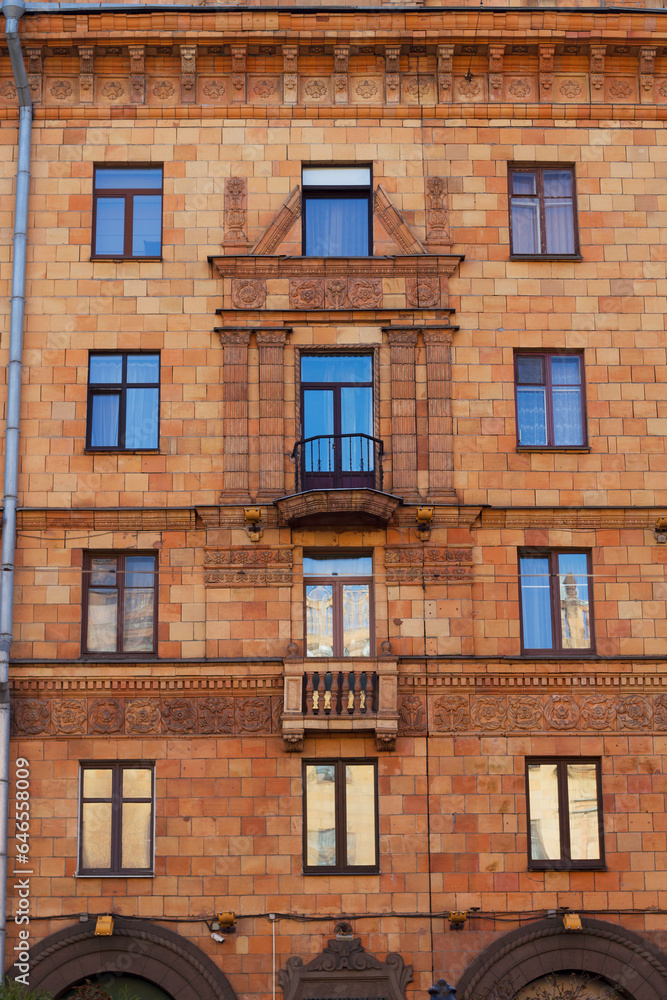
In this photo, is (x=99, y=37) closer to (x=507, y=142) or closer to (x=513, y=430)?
(x=507, y=142)

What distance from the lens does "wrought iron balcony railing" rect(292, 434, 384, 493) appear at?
86.6 feet

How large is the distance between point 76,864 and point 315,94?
50.8 feet

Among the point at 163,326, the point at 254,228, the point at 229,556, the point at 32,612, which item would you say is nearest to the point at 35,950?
the point at 32,612

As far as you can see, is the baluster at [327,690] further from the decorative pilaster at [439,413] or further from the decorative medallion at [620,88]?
the decorative medallion at [620,88]

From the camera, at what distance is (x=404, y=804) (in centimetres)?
2494

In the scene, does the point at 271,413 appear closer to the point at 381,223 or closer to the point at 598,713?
the point at 381,223

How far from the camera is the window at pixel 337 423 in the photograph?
1041 inches

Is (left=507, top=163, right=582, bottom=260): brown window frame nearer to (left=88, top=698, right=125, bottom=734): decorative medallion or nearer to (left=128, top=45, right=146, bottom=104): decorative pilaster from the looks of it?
(left=128, top=45, right=146, bottom=104): decorative pilaster

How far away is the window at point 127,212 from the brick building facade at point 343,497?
63 millimetres

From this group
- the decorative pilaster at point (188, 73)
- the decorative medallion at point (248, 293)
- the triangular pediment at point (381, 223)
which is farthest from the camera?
the decorative pilaster at point (188, 73)

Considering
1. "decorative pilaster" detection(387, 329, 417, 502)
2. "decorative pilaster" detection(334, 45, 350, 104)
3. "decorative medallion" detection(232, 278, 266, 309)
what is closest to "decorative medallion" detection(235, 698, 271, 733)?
"decorative pilaster" detection(387, 329, 417, 502)

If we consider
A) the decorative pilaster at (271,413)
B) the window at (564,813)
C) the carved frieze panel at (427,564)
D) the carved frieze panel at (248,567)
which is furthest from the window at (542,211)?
the window at (564,813)

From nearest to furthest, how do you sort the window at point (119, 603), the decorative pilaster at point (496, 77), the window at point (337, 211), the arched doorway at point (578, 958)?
the arched doorway at point (578, 958) → the window at point (119, 603) → the window at point (337, 211) → the decorative pilaster at point (496, 77)

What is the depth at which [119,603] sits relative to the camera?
85.8ft
